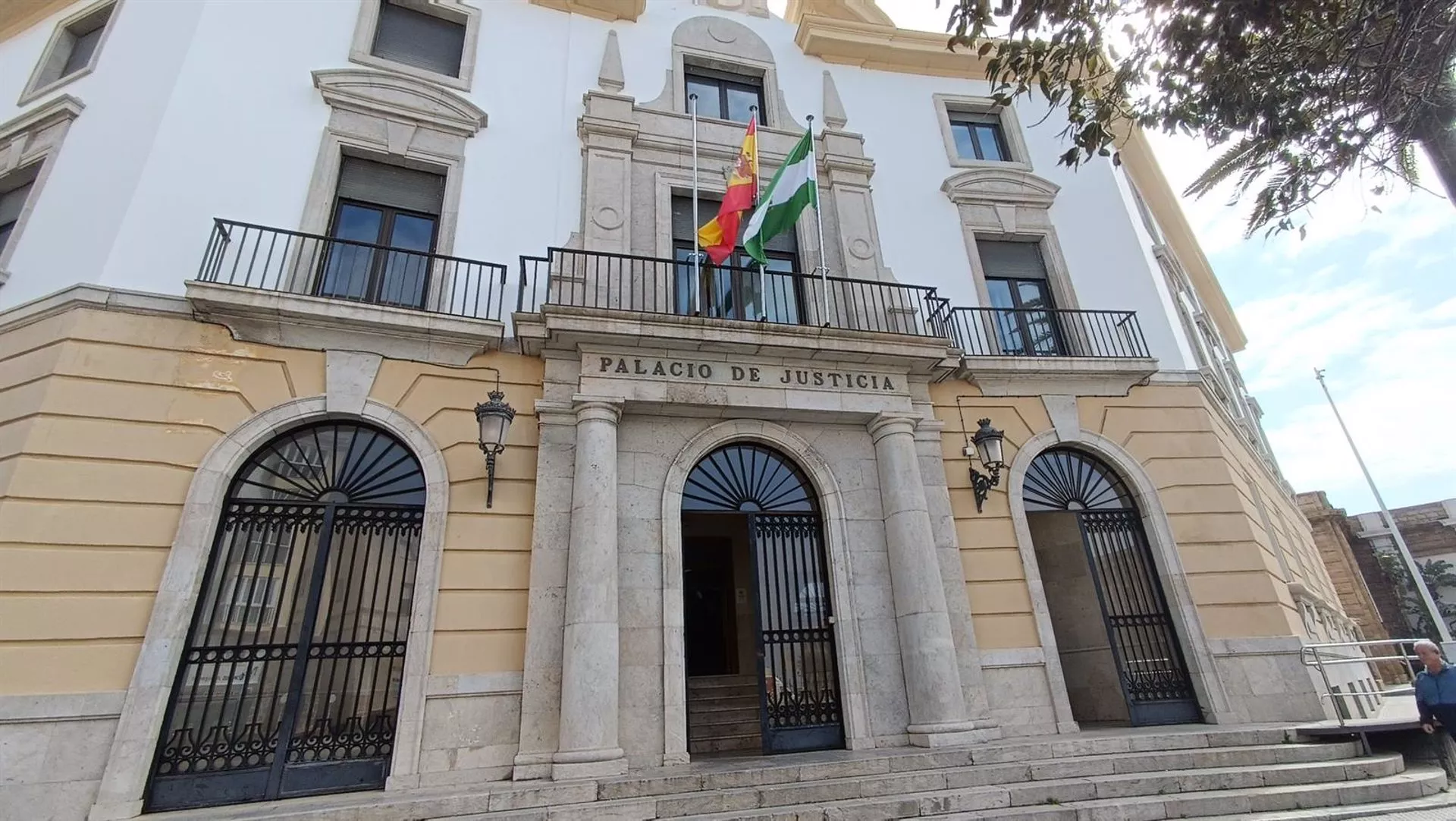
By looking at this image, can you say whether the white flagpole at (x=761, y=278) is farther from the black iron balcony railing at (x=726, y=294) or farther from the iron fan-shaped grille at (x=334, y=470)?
the iron fan-shaped grille at (x=334, y=470)

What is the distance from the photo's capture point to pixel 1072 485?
900cm

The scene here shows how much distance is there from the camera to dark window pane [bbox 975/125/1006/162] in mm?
11742

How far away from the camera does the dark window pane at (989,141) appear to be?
462 inches

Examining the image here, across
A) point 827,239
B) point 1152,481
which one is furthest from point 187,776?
point 1152,481

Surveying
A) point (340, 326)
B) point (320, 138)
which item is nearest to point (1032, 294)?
point (340, 326)

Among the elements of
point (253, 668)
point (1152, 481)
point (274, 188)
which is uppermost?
point (274, 188)

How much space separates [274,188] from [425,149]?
1854 mm

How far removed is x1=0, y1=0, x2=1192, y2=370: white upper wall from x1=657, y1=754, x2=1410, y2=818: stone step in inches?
226

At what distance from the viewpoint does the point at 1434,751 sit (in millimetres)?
6113

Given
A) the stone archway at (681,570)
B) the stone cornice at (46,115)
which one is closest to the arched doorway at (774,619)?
the stone archway at (681,570)

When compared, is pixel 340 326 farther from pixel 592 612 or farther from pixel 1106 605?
pixel 1106 605

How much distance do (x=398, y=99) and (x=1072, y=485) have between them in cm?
1073

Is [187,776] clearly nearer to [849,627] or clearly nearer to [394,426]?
[394,426]

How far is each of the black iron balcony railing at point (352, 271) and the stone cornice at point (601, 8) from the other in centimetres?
541
